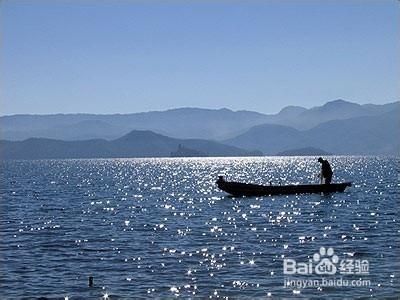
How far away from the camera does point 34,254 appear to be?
34.8m

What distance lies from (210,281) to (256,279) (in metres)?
2.00

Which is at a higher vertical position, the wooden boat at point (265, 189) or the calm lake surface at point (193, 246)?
the wooden boat at point (265, 189)

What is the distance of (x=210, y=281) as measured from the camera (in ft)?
88.1

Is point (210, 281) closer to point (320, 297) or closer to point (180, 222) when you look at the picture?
point (320, 297)

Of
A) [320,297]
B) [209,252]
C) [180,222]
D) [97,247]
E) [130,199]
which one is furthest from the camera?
[130,199]

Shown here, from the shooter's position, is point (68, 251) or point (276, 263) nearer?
point (276, 263)

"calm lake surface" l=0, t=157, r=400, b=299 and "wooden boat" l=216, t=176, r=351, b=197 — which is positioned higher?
"wooden boat" l=216, t=176, r=351, b=197

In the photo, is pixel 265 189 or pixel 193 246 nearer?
pixel 193 246

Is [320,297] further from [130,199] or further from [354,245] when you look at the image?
[130,199]

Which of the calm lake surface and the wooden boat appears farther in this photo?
the wooden boat

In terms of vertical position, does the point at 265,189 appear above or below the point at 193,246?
above

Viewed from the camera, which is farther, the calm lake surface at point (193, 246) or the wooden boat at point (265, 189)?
the wooden boat at point (265, 189)

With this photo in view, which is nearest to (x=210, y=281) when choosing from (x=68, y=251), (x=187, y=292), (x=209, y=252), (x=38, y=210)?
(x=187, y=292)

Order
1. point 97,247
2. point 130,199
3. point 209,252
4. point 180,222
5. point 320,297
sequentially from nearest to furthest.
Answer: point 320,297
point 209,252
point 97,247
point 180,222
point 130,199
